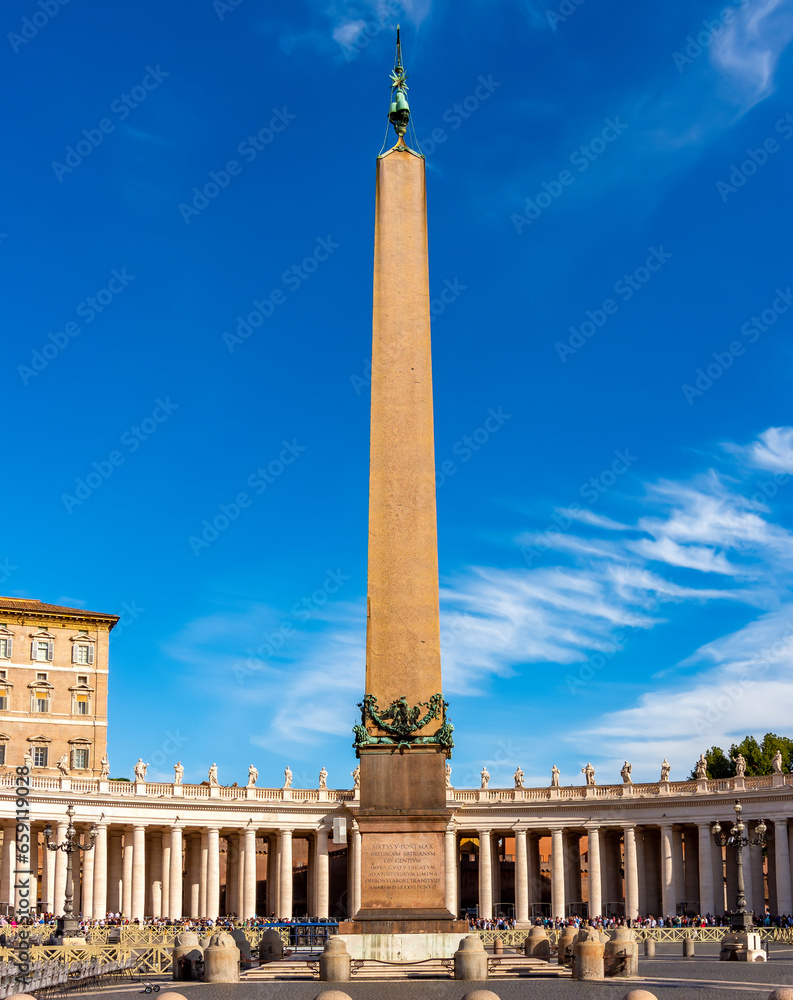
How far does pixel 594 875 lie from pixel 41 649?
116ft

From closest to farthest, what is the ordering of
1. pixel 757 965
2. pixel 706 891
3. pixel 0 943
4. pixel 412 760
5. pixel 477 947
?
pixel 477 947
pixel 412 760
pixel 757 965
pixel 0 943
pixel 706 891

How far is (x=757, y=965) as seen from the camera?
3022 cm

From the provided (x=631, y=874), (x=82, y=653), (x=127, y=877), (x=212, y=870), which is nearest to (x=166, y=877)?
(x=127, y=877)

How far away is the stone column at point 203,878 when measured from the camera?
64700mm

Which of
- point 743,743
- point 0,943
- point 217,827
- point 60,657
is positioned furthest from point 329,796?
point 0,943

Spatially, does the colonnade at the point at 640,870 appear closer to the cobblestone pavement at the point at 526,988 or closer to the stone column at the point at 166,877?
the stone column at the point at 166,877

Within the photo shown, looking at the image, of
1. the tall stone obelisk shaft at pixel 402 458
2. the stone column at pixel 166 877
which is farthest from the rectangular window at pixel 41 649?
the tall stone obelisk shaft at pixel 402 458

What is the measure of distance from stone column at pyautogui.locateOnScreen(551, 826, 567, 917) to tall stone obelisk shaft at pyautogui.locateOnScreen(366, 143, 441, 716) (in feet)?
151

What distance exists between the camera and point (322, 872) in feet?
216

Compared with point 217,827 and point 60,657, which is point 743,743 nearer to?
point 217,827

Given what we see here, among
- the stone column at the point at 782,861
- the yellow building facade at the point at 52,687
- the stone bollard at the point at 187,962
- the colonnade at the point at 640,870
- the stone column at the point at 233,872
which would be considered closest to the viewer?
the stone bollard at the point at 187,962

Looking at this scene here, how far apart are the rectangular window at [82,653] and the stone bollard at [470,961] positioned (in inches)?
2356

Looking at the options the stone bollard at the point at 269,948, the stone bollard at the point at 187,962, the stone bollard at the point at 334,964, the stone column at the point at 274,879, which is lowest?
the stone column at the point at 274,879

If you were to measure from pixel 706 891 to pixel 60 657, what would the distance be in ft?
131
